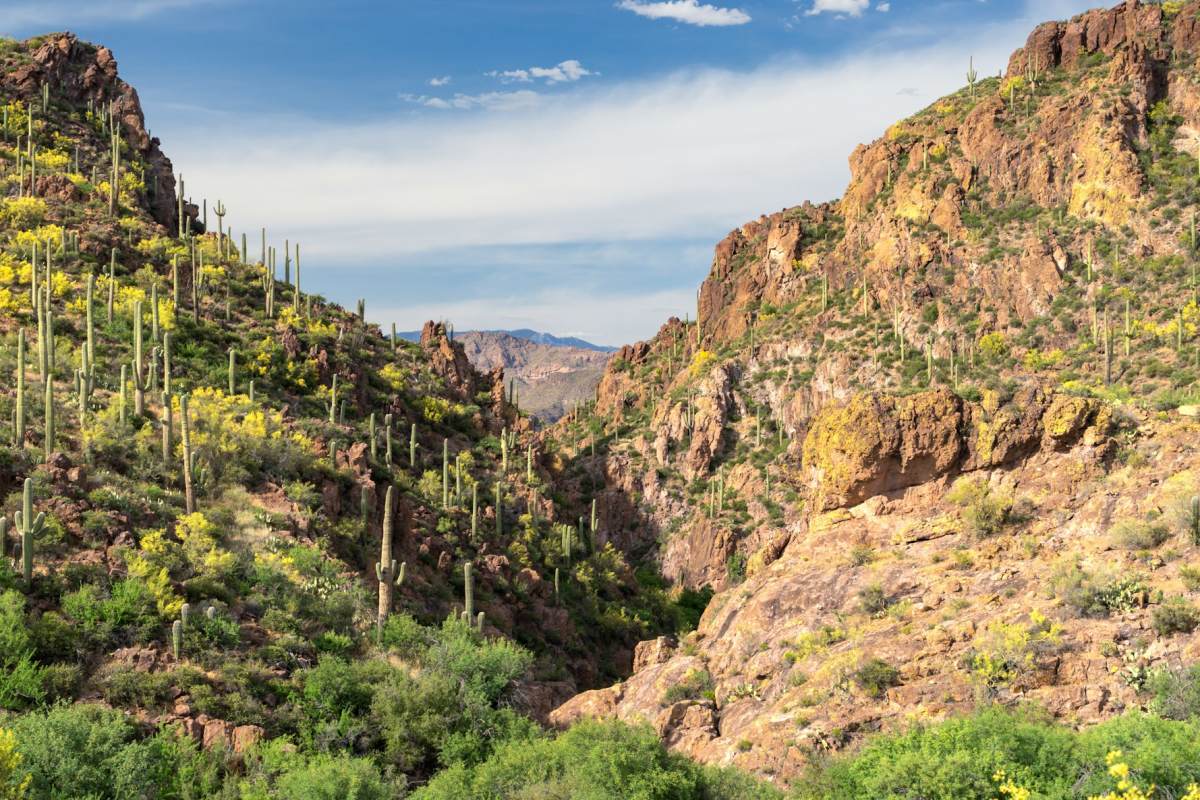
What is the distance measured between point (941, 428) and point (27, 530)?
77.7 ft

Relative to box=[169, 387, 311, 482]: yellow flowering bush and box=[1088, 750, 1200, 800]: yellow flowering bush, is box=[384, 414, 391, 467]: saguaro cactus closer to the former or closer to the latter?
box=[169, 387, 311, 482]: yellow flowering bush

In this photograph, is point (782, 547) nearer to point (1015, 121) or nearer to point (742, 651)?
point (742, 651)

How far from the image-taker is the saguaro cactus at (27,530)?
25.6 meters

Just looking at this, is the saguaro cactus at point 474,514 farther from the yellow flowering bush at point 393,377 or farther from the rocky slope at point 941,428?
the rocky slope at point 941,428

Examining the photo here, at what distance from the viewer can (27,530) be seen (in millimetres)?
25828

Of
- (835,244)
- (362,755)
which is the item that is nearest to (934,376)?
(835,244)

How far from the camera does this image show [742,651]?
2594 cm

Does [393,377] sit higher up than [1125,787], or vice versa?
[393,377]

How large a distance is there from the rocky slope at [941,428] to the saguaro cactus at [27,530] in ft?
48.5

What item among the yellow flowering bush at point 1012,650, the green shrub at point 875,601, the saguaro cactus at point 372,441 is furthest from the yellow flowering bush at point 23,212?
the yellow flowering bush at point 1012,650

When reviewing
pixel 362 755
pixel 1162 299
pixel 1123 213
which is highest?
pixel 1123 213

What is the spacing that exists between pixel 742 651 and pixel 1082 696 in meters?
8.43

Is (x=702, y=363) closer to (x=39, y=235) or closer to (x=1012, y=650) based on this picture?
(x=39, y=235)

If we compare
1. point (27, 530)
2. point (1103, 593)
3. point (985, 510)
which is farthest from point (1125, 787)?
point (27, 530)
